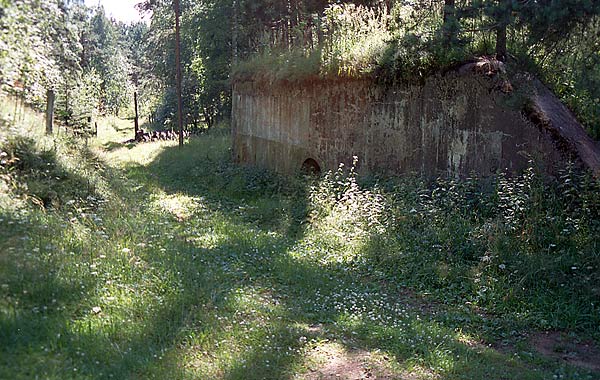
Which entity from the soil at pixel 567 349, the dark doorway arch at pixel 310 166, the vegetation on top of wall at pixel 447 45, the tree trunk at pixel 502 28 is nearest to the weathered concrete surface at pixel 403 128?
the dark doorway arch at pixel 310 166

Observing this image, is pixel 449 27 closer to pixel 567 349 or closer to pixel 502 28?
pixel 502 28

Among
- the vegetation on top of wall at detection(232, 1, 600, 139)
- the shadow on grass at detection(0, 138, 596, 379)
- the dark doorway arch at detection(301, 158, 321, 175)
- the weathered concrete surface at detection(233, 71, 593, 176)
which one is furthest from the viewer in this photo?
the dark doorway arch at detection(301, 158, 321, 175)

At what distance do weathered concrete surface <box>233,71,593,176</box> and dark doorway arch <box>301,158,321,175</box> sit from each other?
0.14 metres

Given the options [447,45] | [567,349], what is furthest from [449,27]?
[567,349]

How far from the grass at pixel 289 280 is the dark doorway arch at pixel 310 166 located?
100 inches

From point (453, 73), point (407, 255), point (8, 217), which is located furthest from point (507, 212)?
point (8, 217)

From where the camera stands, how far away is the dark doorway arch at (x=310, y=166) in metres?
14.3

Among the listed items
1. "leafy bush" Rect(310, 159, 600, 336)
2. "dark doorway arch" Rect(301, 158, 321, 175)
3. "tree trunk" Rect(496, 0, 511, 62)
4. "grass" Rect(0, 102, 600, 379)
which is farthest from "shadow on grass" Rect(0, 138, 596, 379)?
"dark doorway arch" Rect(301, 158, 321, 175)

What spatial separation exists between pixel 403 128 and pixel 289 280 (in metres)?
5.03

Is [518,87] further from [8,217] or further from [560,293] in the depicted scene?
[8,217]

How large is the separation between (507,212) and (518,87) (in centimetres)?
185

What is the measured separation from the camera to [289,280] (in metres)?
7.38

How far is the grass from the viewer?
482cm

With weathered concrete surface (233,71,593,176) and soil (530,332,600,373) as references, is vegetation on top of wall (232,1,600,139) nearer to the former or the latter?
weathered concrete surface (233,71,593,176)
